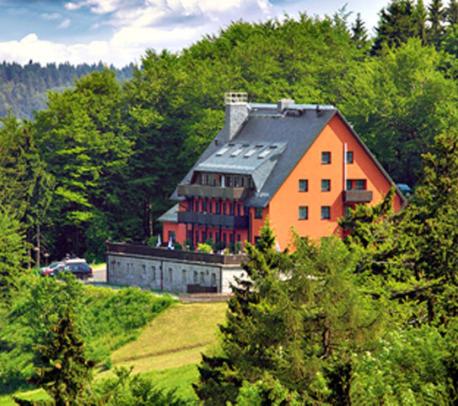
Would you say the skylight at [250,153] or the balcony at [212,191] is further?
the skylight at [250,153]

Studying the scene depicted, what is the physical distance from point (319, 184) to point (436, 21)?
48936mm

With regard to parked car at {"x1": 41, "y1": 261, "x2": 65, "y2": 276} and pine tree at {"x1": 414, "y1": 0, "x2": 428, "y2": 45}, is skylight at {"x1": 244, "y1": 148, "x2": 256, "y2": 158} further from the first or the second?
pine tree at {"x1": 414, "y1": 0, "x2": 428, "y2": 45}

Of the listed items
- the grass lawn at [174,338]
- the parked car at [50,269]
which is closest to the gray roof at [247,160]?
the parked car at [50,269]

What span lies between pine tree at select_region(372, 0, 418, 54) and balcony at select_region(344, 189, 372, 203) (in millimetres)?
41525

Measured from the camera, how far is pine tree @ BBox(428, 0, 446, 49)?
141 m

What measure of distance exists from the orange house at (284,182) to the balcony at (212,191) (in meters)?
0.06

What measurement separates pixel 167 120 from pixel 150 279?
74.9 feet

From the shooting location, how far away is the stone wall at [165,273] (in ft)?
301

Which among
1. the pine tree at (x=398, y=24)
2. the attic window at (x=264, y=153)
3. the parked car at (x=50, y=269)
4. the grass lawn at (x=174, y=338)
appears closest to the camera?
the grass lawn at (x=174, y=338)

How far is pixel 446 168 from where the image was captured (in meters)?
66.9

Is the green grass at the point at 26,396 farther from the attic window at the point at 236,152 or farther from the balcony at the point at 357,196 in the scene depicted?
the balcony at the point at 357,196

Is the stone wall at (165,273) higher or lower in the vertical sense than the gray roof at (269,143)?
lower

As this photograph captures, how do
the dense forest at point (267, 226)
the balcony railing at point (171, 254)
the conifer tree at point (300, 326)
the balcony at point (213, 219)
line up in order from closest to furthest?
the dense forest at point (267, 226)
the conifer tree at point (300, 326)
the balcony railing at point (171, 254)
the balcony at point (213, 219)

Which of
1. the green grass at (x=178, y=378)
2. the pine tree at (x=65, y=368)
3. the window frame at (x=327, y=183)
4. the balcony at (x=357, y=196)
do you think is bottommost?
the green grass at (x=178, y=378)
